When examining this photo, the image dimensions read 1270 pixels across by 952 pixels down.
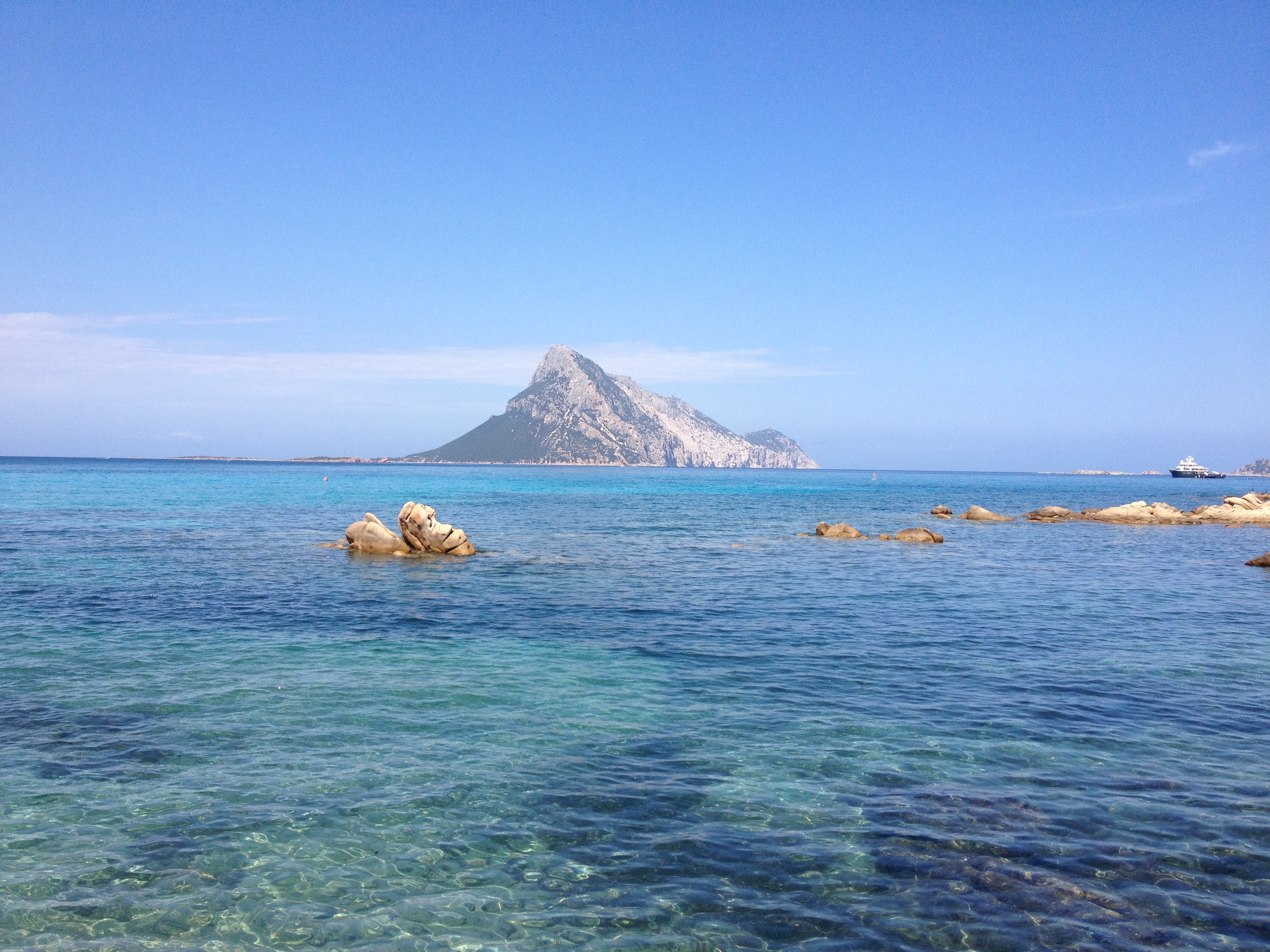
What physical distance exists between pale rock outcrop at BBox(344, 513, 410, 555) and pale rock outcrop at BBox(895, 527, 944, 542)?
108 feet

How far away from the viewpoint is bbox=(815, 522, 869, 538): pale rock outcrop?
5472 cm

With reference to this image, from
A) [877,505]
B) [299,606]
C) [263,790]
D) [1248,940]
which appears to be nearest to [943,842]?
[1248,940]

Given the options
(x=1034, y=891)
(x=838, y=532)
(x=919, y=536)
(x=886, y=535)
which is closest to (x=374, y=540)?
(x=838, y=532)

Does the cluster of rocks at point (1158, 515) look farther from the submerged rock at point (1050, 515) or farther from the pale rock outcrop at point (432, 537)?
the pale rock outcrop at point (432, 537)

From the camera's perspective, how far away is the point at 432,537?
43.6m

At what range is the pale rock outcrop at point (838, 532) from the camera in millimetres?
54719

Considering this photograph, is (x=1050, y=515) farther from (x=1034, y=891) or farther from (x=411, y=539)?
(x=1034, y=891)

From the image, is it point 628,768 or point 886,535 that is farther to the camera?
point 886,535

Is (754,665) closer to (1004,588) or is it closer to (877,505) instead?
(1004,588)

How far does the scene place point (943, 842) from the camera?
1038 centimetres

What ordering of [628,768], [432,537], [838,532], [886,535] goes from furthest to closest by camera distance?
[886,535] < [838,532] < [432,537] < [628,768]

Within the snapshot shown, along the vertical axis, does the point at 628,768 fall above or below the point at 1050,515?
below

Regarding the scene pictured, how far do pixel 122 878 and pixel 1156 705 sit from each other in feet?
62.3

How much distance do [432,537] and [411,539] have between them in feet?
4.21
